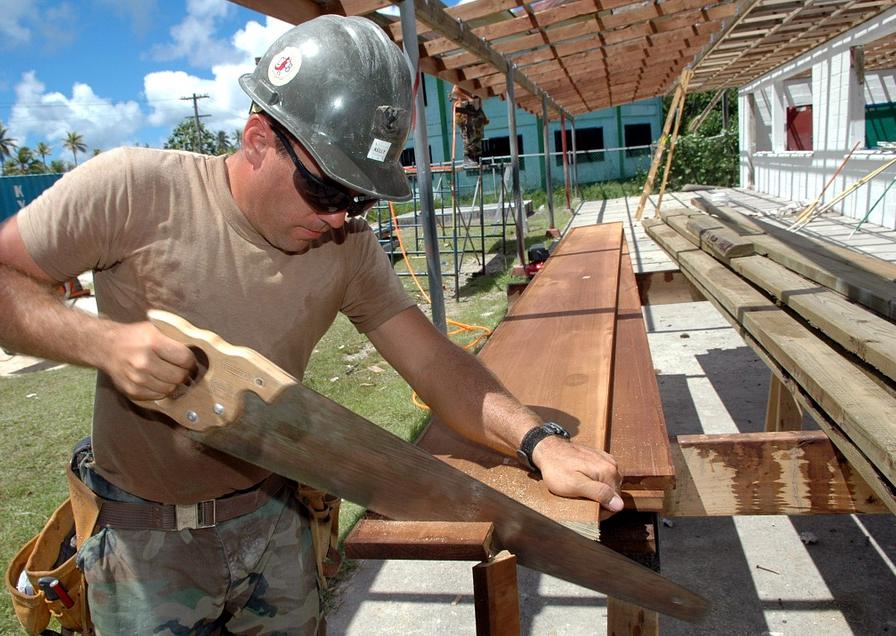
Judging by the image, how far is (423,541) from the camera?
4.09 feet

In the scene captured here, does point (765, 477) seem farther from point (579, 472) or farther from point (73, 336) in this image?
point (73, 336)

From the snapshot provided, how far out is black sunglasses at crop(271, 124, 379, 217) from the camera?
1498 millimetres

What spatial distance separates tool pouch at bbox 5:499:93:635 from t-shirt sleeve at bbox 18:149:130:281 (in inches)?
33.1

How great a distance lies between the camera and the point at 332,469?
1.28 meters

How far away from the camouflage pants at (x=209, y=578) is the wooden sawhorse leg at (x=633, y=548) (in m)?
0.85

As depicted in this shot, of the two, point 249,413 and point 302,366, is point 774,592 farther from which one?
point 249,413

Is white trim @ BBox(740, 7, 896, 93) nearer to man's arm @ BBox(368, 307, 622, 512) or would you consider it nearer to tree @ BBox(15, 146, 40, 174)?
man's arm @ BBox(368, 307, 622, 512)

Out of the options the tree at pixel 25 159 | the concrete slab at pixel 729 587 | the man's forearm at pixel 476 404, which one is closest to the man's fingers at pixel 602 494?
the man's forearm at pixel 476 404

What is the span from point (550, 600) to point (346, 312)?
1.76 metres

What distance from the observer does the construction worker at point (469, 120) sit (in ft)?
34.9

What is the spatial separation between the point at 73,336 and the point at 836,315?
2467 millimetres

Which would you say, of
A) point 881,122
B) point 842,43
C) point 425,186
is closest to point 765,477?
point 425,186

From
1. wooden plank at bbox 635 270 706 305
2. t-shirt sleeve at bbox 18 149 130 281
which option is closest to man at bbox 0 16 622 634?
t-shirt sleeve at bbox 18 149 130 281

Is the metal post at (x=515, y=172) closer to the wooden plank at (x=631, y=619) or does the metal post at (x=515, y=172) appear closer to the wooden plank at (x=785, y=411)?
the wooden plank at (x=785, y=411)
